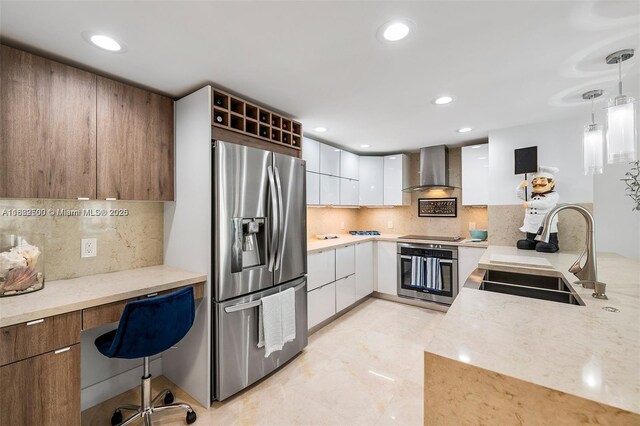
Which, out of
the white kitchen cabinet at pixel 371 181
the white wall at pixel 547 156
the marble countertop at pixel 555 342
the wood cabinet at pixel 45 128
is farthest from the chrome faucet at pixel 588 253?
the white kitchen cabinet at pixel 371 181

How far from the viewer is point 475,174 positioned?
11.4 ft

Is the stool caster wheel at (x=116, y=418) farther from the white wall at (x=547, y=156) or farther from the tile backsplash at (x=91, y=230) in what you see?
the white wall at (x=547, y=156)

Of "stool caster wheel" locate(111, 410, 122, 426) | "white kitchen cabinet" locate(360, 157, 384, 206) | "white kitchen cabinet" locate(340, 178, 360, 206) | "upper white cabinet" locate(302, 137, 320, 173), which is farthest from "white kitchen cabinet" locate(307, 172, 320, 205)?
"stool caster wheel" locate(111, 410, 122, 426)

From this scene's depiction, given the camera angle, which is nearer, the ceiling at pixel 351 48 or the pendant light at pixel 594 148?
the ceiling at pixel 351 48

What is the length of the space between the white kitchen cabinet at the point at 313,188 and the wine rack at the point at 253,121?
582 millimetres

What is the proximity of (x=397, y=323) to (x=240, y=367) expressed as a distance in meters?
1.93

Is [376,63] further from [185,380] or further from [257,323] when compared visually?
[185,380]

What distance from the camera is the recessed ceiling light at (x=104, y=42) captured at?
1412 millimetres

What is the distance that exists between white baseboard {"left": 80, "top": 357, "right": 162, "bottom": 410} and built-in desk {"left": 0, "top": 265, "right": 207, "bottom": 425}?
68 centimetres

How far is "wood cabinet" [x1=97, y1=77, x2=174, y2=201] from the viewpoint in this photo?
1797mm

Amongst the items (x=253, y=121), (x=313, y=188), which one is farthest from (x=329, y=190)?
(x=253, y=121)

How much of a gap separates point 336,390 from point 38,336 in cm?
181

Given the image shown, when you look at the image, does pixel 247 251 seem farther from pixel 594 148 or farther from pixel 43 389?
pixel 594 148

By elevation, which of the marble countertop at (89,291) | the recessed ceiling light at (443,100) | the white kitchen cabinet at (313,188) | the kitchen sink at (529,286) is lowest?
the kitchen sink at (529,286)
